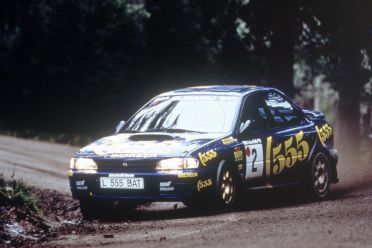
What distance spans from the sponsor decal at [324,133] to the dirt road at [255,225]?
2.86 ft

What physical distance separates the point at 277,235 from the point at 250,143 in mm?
3056

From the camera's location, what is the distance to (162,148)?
9.79 meters

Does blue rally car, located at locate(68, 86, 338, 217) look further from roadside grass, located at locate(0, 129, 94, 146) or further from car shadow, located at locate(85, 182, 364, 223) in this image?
roadside grass, located at locate(0, 129, 94, 146)

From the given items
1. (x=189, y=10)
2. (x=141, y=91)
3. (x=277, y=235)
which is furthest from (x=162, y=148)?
(x=141, y=91)

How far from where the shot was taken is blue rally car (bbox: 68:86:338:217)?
9.69m

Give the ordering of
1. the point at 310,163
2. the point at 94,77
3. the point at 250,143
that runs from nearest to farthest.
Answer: the point at 250,143 < the point at 310,163 < the point at 94,77

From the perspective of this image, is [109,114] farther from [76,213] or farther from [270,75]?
[76,213]

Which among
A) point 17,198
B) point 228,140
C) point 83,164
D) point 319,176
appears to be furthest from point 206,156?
point 319,176

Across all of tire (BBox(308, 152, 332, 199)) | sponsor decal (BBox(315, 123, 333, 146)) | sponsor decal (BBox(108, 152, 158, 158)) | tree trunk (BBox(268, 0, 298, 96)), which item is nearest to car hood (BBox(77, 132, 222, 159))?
sponsor decal (BBox(108, 152, 158, 158))

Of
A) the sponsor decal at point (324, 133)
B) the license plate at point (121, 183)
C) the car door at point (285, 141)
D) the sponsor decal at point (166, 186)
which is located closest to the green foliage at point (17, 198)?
the license plate at point (121, 183)

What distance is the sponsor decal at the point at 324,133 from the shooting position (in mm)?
12125

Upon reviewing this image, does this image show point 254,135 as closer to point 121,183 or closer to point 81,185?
point 121,183

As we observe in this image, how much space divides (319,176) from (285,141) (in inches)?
37.8

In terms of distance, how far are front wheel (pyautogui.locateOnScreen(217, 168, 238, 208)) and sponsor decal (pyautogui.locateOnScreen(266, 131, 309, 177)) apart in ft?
2.77
